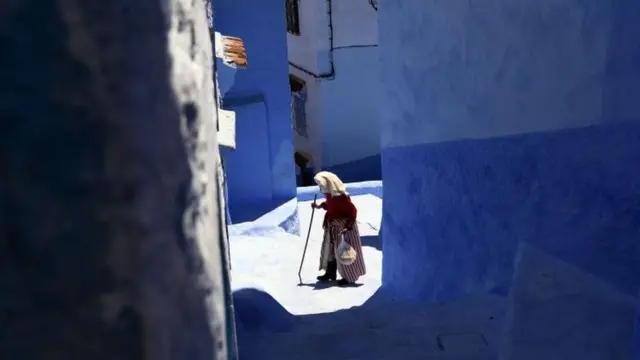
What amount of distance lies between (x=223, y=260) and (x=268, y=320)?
374cm

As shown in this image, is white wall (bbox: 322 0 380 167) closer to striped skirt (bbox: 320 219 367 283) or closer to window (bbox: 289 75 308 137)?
window (bbox: 289 75 308 137)

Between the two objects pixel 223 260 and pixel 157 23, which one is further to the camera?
pixel 223 260

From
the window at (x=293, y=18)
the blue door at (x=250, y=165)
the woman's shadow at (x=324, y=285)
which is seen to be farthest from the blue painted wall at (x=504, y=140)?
the window at (x=293, y=18)

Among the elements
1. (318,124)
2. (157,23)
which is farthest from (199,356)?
(318,124)

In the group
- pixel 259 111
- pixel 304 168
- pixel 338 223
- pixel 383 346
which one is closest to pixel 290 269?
pixel 338 223

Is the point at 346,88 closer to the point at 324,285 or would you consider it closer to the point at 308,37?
the point at 308,37

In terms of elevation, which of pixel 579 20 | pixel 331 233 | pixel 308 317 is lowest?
pixel 308 317

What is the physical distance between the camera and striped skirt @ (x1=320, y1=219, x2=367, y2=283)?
6.61m

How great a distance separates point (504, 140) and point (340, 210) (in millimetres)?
3061

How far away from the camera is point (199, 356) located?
68 centimetres

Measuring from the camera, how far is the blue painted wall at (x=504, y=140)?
2463mm

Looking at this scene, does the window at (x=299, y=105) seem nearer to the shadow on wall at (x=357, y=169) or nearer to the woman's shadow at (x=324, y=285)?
the shadow on wall at (x=357, y=169)

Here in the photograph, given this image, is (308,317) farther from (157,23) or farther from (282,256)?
(157,23)

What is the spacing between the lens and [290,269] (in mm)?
7781
